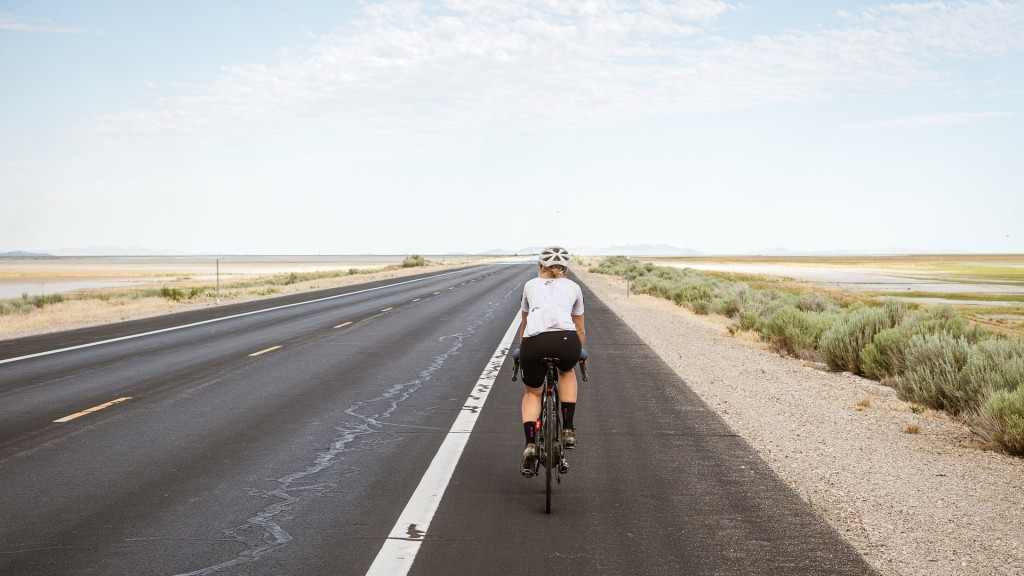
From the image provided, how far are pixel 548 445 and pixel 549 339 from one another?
0.77 m

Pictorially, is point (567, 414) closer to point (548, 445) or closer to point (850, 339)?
point (548, 445)

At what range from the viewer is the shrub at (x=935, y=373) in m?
11.0

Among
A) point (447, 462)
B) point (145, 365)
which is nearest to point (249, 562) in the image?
point (447, 462)

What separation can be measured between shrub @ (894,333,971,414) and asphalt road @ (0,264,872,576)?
3209 mm

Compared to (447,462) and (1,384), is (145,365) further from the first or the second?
(447,462)

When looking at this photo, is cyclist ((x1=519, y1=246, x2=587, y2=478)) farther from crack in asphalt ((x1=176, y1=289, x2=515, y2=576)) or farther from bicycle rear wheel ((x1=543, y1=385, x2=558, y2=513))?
crack in asphalt ((x1=176, y1=289, x2=515, y2=576))

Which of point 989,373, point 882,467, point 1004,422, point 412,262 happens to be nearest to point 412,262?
point 412,262

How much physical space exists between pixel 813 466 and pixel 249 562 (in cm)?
498

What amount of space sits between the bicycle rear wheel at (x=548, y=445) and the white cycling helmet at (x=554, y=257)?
1.00 m

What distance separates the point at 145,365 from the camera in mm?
13969

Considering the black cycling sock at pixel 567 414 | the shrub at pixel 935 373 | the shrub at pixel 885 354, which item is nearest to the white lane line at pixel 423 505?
the black cycling sock at pixel 567 414

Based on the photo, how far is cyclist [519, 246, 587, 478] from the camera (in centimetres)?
614

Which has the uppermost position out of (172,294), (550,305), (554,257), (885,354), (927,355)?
(554,257)

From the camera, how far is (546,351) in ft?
20.1
